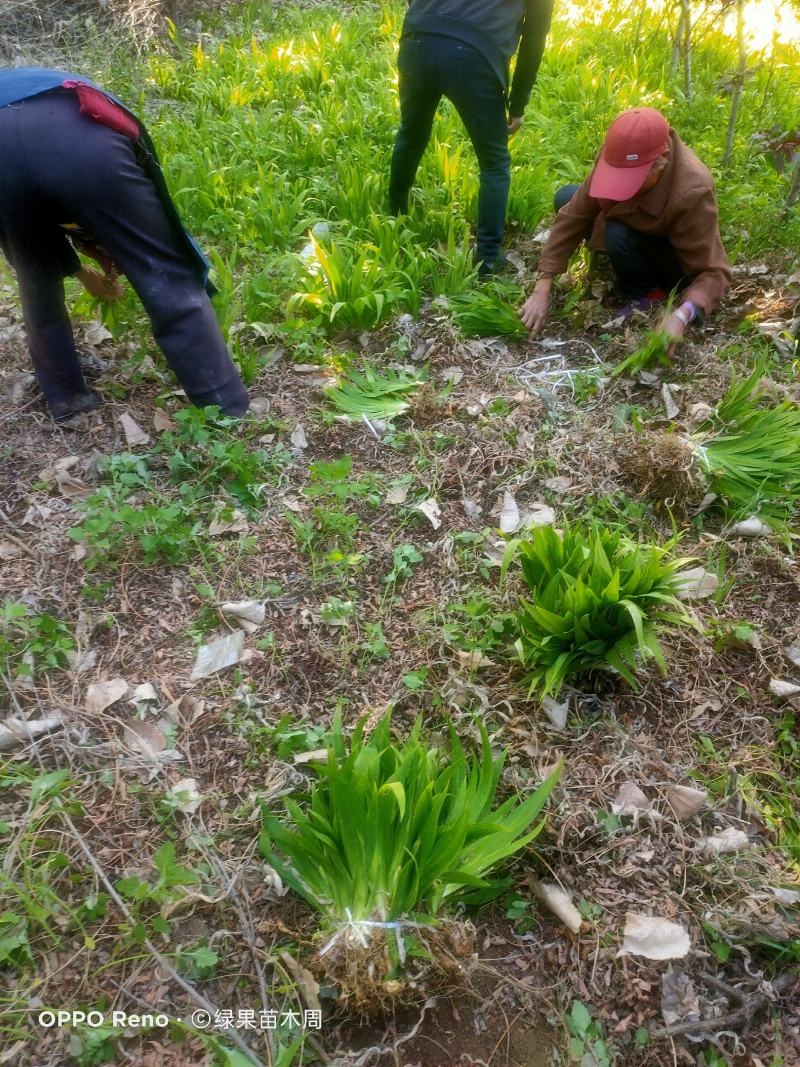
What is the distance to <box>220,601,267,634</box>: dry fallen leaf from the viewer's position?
82.3 inches

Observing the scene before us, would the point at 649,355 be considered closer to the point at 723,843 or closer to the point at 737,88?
the point at 737,88

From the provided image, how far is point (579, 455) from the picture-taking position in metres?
2.50

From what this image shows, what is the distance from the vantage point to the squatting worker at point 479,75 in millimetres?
2594

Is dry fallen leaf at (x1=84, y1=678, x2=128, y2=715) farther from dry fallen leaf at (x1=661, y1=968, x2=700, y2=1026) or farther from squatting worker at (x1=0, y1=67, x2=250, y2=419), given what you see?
dry fallen leaf at (x1=661, y1=968, x2=700, y2=1026)

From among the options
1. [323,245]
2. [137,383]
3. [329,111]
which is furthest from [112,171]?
[329,111]

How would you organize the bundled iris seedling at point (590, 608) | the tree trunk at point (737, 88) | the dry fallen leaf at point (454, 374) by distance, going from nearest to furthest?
1. the bundled iris seedling at point (590, 608)
2. the dry fallen leaf at point (454, 374)
3. the tree trunk at point (737, 88)

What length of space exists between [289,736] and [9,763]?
70 cm

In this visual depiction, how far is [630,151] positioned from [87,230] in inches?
71.9

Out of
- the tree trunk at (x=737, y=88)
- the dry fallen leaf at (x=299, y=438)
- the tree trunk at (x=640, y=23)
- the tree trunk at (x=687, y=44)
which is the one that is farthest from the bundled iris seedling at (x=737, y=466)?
the tree trunk at (x=640, y=23)

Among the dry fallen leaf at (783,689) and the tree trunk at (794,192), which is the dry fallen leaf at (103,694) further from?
the tree trunk at (794,192)

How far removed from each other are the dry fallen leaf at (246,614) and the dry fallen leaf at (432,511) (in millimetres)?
620

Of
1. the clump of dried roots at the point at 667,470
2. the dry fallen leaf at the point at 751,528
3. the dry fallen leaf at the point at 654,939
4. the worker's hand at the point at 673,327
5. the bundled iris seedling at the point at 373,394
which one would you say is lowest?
the dry fallen leaf at the point at 654,939

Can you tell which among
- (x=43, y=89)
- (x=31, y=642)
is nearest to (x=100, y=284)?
(x=43, y=89)

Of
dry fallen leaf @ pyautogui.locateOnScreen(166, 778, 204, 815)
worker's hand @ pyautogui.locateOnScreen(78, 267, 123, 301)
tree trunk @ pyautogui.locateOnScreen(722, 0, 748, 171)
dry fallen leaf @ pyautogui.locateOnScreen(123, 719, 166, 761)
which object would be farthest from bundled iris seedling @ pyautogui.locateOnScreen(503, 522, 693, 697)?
tree trunk @ pyautogui.locateOnScreen(722, 0, 748, 171)
